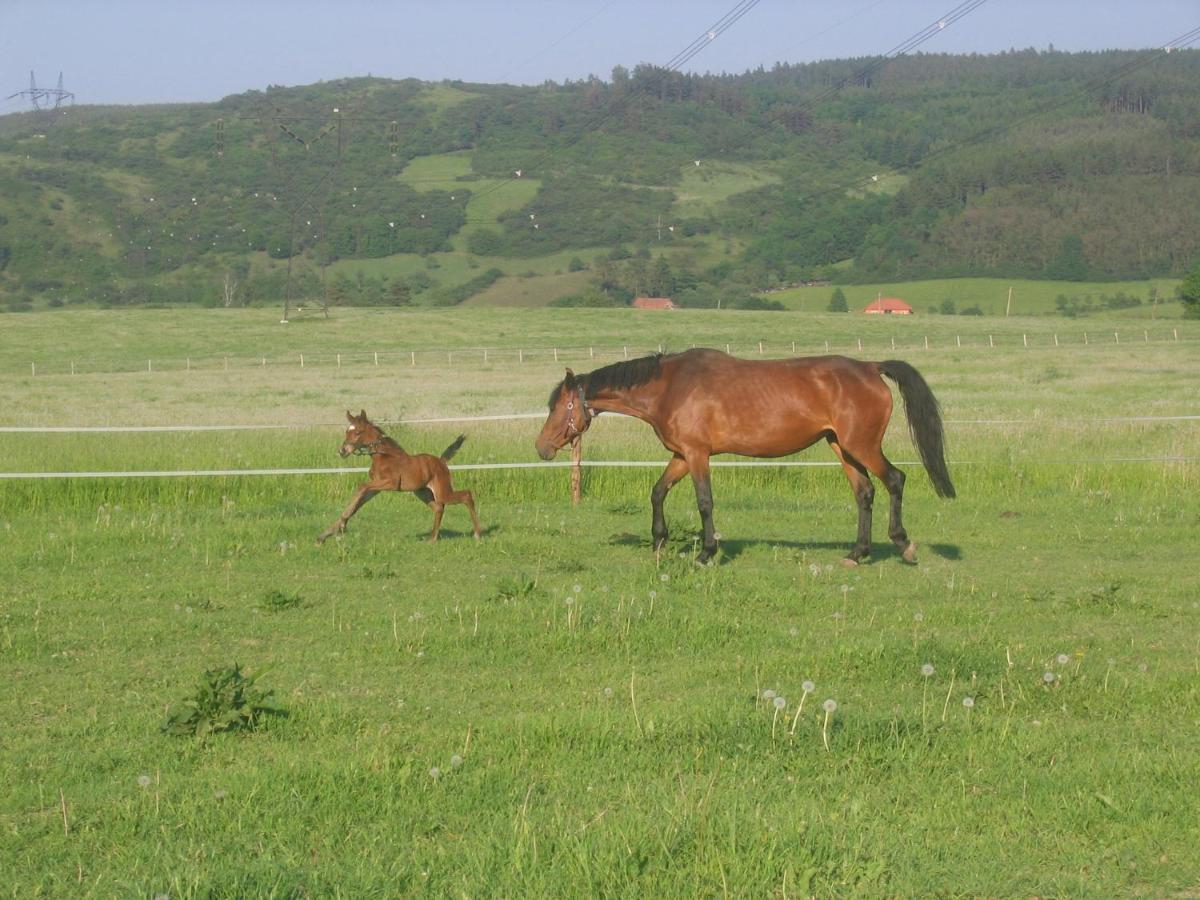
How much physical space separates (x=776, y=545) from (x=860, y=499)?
3.16ft

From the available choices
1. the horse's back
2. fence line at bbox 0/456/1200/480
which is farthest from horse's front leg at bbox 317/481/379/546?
fence line at bbox 0/456/1200/480

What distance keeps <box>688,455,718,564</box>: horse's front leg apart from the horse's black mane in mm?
924

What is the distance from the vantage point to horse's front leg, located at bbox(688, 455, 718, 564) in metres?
11.9

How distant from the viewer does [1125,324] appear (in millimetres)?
84312

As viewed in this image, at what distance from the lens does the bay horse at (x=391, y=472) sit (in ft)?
41.2

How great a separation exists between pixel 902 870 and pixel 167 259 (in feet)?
454

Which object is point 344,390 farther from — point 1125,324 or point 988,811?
point 1125,324

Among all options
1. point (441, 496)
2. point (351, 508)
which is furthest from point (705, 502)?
point (351, 508)

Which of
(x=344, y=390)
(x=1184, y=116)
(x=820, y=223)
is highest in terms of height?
(x=1184, y=116)

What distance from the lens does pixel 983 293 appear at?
117 metres

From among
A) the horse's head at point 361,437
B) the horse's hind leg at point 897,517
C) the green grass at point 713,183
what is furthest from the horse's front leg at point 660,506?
the green grass at point 713,183

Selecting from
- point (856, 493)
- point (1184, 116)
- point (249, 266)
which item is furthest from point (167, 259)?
point (856, 493)

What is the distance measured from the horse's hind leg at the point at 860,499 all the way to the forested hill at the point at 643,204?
95032 mm

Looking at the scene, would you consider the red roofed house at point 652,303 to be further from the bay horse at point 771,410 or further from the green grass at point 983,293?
the bay horse at point 771,410
